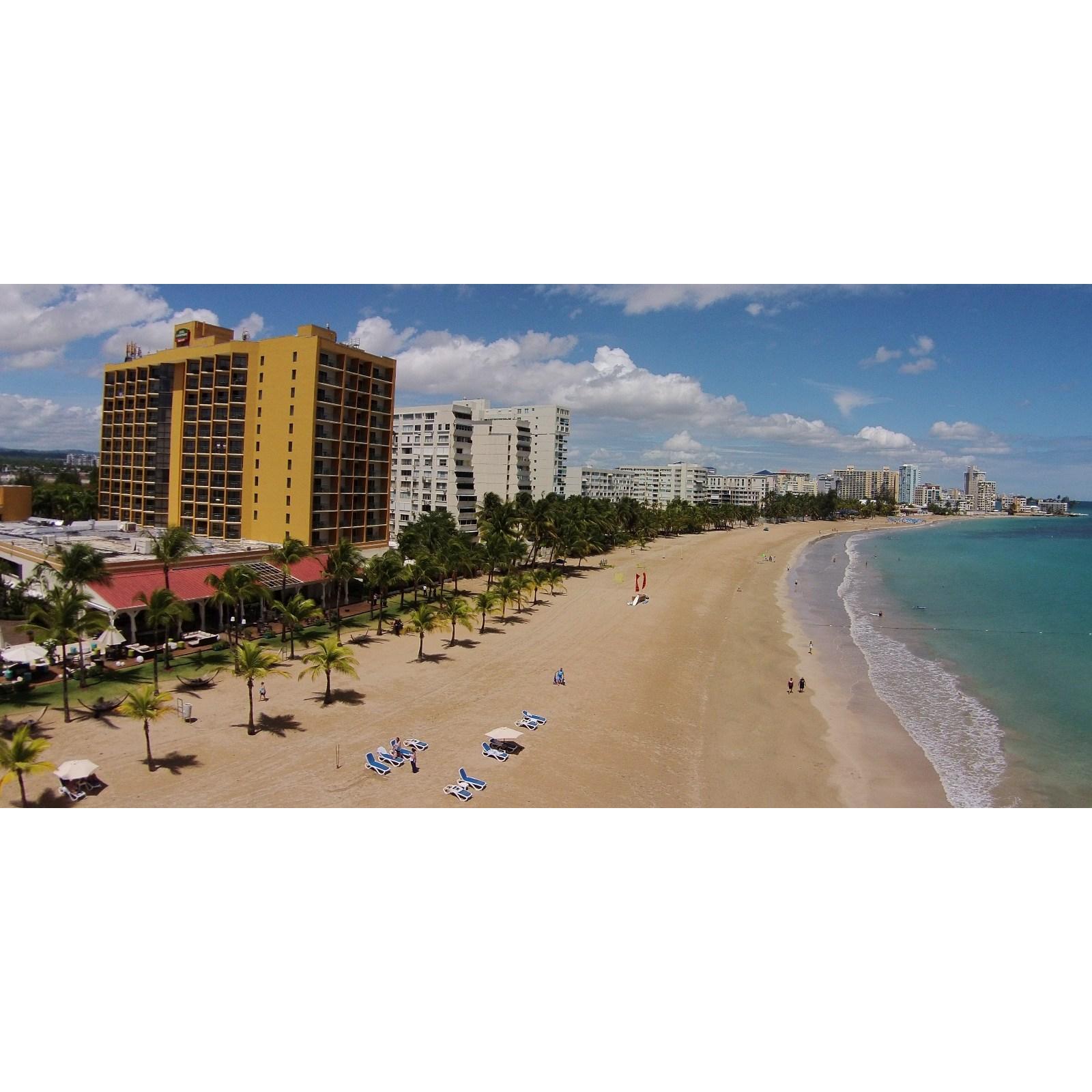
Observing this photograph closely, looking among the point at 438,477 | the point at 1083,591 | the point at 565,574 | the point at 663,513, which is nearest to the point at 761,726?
the point at 565,574

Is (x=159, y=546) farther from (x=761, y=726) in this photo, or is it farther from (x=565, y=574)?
(x=565, y=574)

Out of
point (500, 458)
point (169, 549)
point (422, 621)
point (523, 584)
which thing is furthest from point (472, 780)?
point (500, 458)

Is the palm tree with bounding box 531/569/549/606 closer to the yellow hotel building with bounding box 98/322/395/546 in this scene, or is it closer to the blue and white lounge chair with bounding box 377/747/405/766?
the yellow hotel building with bounding box 98/322/395/546

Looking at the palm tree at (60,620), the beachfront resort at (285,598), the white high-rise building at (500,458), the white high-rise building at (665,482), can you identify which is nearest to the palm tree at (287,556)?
the beachfront resort at (285,598)

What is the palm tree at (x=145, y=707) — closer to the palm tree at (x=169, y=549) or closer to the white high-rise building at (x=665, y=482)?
the palm tree at (x=169, y=549)

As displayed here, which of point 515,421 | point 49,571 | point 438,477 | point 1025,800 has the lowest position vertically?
point 1025,800

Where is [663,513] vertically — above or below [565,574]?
above

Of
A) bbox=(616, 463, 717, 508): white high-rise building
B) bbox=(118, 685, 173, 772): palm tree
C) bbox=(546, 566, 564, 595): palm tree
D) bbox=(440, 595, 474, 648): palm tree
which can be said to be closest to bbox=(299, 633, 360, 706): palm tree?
bbox=(118, 685, 173, 772): palm tree

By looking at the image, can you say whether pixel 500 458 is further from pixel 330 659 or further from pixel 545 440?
pixel 330 659
